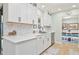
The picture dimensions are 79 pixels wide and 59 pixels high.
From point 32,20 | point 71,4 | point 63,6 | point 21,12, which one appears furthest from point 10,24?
point 71,4

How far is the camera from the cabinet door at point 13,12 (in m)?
2.28

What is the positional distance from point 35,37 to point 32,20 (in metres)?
0.44

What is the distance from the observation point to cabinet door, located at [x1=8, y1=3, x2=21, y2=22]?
2.28 meters

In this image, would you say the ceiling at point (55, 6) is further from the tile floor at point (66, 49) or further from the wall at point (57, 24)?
the tile floor at point (66, 49)

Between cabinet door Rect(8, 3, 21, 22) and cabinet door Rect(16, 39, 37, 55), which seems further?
cabinet door Rect(8, 3, 21, 22)

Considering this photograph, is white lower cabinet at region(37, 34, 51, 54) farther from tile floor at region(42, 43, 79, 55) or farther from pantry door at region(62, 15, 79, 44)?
pantry door at region(62, 15, 79, 44)

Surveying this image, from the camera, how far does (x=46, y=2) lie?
2.35 metres

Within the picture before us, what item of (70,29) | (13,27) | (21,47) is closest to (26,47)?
(21,47)

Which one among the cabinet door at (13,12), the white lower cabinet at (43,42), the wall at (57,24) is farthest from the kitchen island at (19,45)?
the wall at (57,24)

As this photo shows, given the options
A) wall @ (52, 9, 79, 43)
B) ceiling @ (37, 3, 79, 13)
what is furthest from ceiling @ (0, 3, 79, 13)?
wall @ (52, 9, 79, 43)

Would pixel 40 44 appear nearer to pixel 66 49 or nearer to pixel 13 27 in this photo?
pixel 66 49

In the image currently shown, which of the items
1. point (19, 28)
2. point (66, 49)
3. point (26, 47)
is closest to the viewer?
point (26, 47)

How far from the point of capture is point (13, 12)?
94.3 inches
